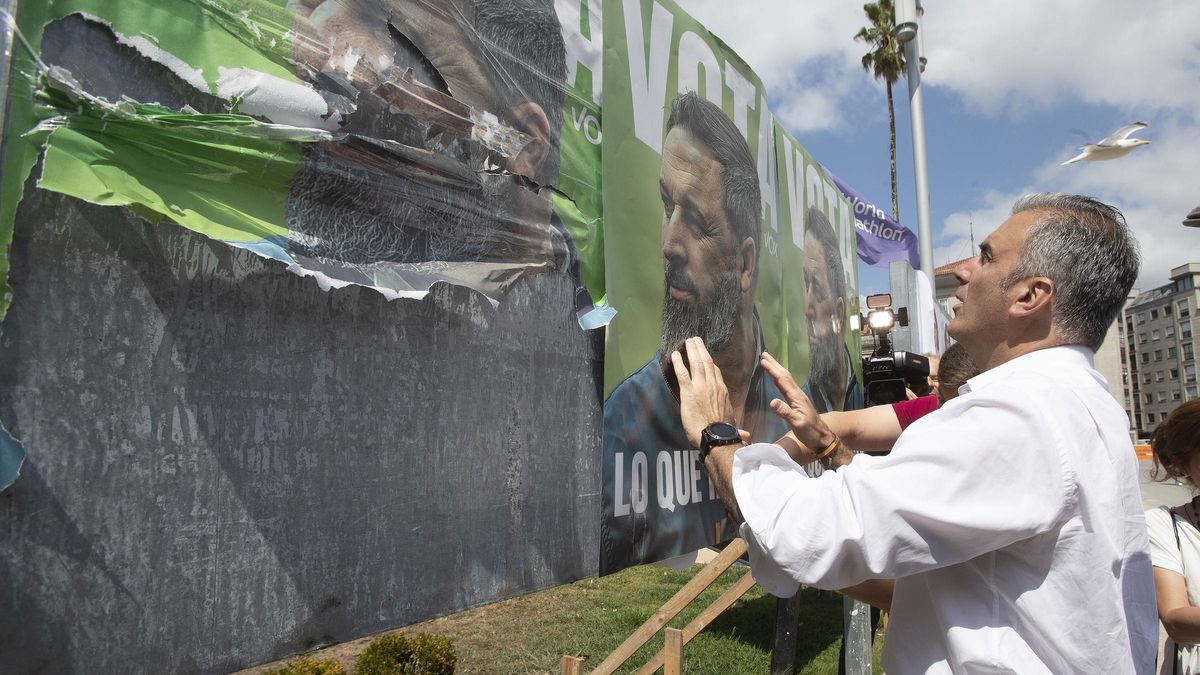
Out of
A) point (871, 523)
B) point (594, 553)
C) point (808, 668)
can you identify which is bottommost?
point (808, 668)

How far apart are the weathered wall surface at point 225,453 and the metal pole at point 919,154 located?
231 inches

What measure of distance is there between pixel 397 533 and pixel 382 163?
0.69m

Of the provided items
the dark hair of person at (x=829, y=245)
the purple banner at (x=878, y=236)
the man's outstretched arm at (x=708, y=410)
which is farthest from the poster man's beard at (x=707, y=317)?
the purple banner at (x=878, y=236)

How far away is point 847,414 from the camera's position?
2.74 m

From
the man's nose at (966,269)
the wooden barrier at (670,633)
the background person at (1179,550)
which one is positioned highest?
the man's nose at (966,269)

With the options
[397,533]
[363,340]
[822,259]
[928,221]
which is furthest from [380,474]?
[928,221]

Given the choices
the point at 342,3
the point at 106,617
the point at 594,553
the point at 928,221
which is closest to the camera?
the point at 106,617

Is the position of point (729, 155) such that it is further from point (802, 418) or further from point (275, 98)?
point (275, 98)

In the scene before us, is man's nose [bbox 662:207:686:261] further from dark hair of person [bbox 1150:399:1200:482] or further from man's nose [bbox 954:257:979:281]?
dark hair of person [bbox 1150:399:1200:482]

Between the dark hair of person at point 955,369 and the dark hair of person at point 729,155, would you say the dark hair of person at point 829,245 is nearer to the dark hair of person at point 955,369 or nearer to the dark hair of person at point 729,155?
the dark hair of person at point 729,155

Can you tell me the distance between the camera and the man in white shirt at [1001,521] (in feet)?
4.01

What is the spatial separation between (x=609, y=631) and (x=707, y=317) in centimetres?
522

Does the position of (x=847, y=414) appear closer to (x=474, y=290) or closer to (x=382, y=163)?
(x=474, y=290)

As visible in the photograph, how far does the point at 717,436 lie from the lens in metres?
1.61
